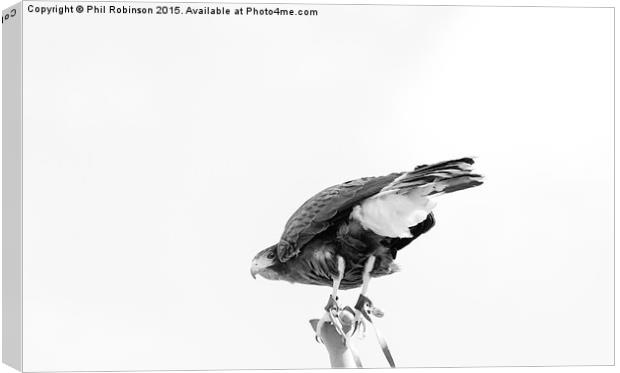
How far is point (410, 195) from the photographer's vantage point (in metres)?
4.16

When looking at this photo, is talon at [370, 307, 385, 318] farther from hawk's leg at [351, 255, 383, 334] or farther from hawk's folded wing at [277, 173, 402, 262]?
hawk's folded wing at [277, 173, 402, 262]

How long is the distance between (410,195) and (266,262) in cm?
71

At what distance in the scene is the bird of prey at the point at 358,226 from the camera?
4.15m

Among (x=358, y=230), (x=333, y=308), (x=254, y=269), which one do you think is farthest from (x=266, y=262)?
(x=358, y=230)

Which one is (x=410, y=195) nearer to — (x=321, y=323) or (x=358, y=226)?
(x=358, y=226)

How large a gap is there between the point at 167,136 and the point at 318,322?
102 centimetres

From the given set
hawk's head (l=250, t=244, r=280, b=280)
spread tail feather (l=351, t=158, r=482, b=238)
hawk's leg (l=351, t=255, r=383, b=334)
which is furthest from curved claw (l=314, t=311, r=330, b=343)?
spread tail feather (l=351, t=158, r=482, b=238)

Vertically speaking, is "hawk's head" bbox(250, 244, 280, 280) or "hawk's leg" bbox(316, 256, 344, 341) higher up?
"hawk's head" bbox(250, 244, 280, 280)

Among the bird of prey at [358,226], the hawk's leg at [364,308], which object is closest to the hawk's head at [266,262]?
the bird of prey at [358,226]

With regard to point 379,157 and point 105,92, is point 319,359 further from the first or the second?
point 105,92

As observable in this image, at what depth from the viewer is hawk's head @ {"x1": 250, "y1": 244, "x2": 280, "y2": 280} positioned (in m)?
4.46

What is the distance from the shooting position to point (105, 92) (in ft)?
14.3

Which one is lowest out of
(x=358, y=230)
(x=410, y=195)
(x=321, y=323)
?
(x=321, y=323)

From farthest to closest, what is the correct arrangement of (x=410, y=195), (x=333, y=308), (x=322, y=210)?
(x=333, y=308)
(x=322, y=210)
(x=410, y=195)
